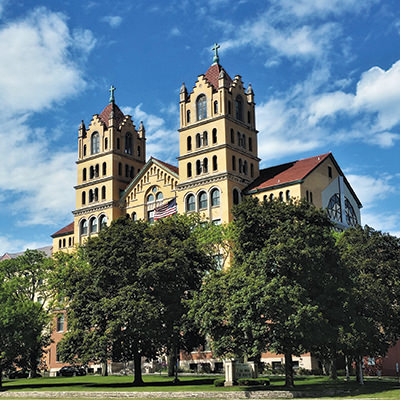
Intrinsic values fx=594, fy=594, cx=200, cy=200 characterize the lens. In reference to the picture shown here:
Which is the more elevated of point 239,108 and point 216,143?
point 239,108

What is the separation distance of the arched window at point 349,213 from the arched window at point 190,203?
63.4ft

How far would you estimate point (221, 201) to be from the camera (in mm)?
69312

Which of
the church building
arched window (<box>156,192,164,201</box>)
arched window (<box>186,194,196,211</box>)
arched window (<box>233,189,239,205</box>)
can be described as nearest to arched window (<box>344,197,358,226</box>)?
the church building

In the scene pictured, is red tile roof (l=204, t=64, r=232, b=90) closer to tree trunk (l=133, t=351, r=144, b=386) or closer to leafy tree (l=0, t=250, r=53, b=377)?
leafy tree (l=0, t=250, r=53, b=377)

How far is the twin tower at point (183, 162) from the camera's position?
7094cm

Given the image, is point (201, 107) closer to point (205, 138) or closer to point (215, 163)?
point (205, 138)

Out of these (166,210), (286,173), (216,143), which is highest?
(216,143)

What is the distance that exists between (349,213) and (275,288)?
4127 centimetres

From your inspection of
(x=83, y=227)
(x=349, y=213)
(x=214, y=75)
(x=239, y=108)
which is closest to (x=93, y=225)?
(x=83, y=227)

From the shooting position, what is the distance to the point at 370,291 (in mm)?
44344

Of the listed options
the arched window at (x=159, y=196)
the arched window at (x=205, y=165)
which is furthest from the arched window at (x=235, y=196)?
the arched window at (x=159, y=196)

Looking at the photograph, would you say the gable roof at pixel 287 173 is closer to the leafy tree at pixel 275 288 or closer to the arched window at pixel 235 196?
the arched window at pixel 235 196

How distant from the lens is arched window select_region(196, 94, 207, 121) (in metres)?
74.3

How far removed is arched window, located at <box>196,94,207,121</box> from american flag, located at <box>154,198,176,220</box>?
11033 millimetres
